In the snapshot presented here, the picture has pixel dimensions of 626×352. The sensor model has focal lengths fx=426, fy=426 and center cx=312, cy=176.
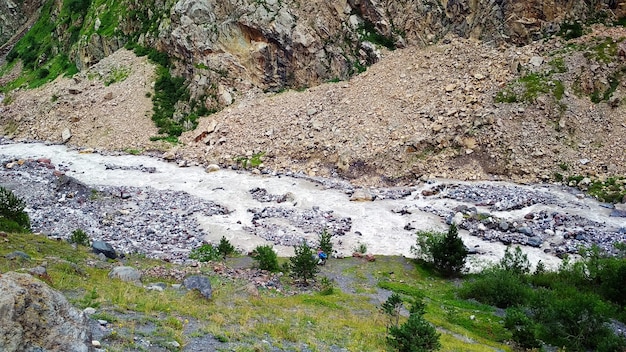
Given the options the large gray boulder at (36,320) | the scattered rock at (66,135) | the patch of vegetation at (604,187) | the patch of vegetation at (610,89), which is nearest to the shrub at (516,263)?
the patch of vegetation at (604,187)

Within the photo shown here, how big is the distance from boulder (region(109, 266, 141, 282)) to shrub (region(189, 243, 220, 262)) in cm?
567

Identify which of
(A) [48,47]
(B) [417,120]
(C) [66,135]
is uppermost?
(B) [417,120]

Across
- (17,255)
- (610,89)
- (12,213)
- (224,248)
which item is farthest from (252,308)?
(610,89)

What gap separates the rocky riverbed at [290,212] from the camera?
24578 millimetres

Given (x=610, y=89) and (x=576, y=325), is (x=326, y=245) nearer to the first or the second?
(x=576, y=325)

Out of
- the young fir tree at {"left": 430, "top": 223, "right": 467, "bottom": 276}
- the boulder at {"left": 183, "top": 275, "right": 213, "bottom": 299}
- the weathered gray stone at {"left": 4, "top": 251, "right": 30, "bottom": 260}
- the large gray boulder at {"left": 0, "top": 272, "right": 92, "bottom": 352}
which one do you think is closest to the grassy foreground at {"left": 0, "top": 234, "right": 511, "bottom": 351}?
the weathered gray stone at {"left": 4, "top": 251, "right": 30, "bottom": 260}

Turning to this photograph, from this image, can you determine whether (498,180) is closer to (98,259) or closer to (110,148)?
(98,259)

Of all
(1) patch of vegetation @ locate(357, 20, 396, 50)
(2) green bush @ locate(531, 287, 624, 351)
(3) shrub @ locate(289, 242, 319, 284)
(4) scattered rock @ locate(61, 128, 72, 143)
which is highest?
(1) patch of vegetation @ locate(357, 20, 396, 50)

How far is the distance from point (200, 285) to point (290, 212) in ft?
47.8

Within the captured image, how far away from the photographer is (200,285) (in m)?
15.0

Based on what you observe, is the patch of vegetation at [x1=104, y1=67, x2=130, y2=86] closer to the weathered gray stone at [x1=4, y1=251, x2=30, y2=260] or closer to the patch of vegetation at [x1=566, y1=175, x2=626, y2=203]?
the weathered gray stone at [x1=4, y1=251, x2=30, y2=260]

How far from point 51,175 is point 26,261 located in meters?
21.1

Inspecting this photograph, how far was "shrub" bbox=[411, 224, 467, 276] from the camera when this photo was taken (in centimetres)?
2202

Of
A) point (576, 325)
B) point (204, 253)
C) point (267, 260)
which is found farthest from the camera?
point (204, 253)
